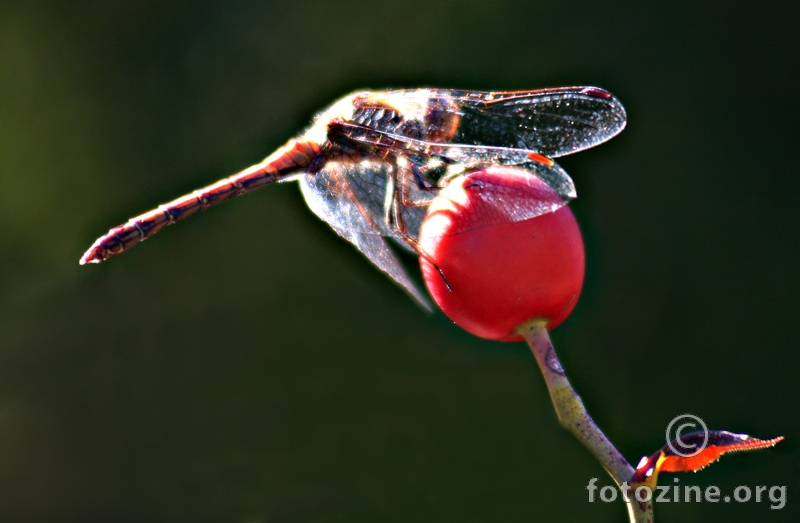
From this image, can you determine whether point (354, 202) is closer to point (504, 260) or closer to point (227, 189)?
point (227, 189)

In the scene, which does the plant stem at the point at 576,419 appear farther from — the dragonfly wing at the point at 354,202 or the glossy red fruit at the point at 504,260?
the dragonfly wing at the point at 354,202

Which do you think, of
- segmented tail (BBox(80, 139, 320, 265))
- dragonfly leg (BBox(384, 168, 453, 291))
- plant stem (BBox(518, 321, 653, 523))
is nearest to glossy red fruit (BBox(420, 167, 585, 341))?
plant stem (BBox(518, 321, 653, 523))

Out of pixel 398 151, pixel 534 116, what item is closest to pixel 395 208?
pixel 398 151

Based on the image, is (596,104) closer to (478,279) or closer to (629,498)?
(478,279)

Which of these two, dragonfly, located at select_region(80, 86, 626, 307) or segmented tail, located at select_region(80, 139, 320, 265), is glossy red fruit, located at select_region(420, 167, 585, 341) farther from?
segmented tail, located at select_region(80, 139, 320, 265)

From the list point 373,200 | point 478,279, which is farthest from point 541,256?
point 373,200
